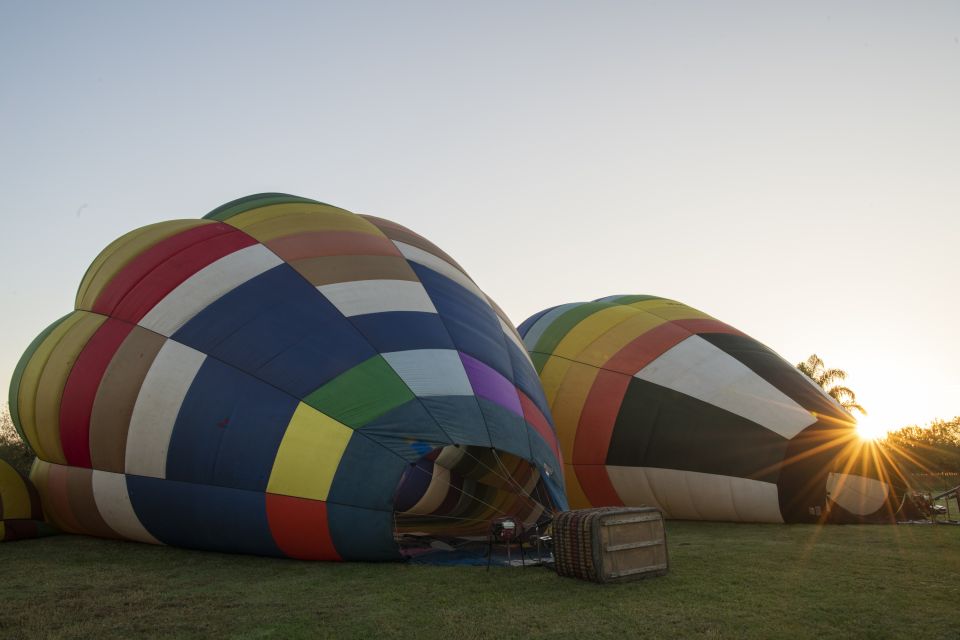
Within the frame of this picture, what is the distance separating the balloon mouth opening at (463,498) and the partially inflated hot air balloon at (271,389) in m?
0.08

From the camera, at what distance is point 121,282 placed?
741cm

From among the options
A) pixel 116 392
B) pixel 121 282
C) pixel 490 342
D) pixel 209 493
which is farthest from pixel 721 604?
pixel 121 282

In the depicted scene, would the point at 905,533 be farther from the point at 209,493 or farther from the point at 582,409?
the point at 209,493

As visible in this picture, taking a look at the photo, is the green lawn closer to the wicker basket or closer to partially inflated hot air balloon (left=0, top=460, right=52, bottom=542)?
the wicker basket

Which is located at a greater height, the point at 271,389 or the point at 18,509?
the point at 271,389

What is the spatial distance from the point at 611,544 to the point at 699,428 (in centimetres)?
434

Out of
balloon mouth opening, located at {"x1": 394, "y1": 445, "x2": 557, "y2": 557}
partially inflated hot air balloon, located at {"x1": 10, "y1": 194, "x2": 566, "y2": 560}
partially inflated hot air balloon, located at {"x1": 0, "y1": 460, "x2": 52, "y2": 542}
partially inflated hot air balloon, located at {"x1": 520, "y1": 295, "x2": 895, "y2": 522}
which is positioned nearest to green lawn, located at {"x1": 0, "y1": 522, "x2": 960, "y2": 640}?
partially inflated hot air balloon, located at {"x1": 10, "y1": 194, "x2": 566, "y2": 560}

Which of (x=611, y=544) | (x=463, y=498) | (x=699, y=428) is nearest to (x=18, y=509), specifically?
(x=463, y=498)

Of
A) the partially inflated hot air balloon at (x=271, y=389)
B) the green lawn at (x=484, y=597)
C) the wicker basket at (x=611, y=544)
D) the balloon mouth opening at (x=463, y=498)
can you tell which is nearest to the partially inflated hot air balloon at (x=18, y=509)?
the partially inflated hot air balloon at (x=271, y=389)

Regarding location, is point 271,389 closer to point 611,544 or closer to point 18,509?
point 611,544

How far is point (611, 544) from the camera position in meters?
5.14

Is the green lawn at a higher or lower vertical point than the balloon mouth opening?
lower

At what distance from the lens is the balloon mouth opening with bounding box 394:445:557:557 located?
22.8ft

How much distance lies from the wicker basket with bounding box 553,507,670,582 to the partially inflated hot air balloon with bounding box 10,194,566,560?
1074 mm
